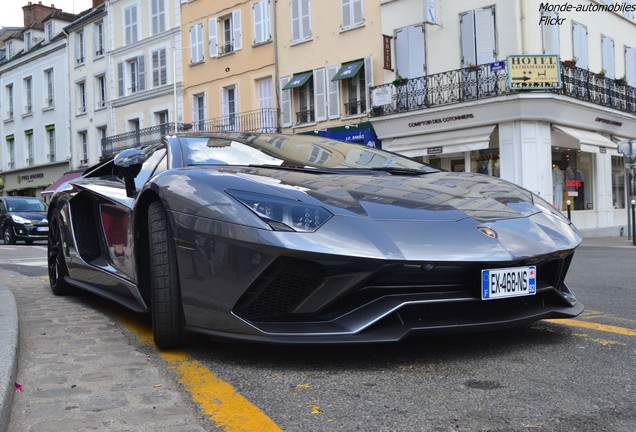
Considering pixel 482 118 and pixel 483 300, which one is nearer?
pixel 483 300

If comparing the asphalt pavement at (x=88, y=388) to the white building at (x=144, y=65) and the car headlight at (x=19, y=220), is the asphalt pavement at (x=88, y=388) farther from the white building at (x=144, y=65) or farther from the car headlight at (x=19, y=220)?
the white building at (x=144, y=65)

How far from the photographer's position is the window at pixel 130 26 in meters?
29.5

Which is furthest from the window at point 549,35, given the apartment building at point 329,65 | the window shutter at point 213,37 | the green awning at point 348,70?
the window shutter at point 213,37

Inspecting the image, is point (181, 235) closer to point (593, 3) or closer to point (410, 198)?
point (410, 198)

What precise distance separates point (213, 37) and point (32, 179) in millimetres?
17442

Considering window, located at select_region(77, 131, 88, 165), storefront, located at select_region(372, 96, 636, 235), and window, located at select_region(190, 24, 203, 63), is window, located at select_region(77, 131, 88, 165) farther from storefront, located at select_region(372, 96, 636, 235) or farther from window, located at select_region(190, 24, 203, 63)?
storefront, located at select_region(372, 96, 636, 235)

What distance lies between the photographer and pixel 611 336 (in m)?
3.28

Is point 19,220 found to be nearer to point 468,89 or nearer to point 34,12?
point 468,89

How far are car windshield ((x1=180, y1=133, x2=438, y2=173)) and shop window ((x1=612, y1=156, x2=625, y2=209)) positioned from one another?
19.1 metres

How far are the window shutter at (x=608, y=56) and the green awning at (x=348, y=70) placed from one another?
25.4 feet

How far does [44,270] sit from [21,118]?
3364cm

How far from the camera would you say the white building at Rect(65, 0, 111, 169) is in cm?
3172

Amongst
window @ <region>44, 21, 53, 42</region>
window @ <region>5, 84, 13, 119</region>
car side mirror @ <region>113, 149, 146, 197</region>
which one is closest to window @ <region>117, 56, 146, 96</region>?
window @ <region>44, 21, 53, 42</region>

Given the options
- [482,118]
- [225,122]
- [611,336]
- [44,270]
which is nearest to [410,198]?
[611,336]
